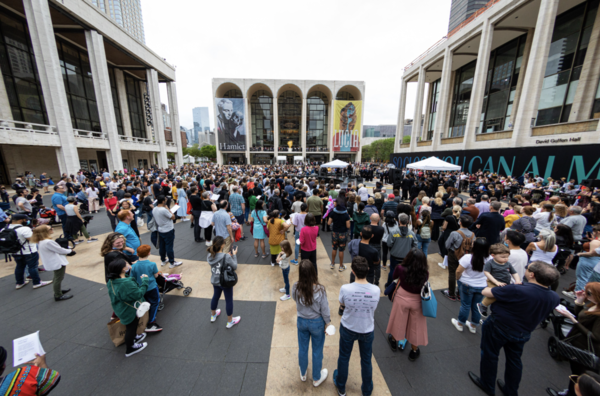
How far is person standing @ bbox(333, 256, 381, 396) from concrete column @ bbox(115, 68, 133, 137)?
3689cm

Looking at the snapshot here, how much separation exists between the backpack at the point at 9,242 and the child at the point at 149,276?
336cm

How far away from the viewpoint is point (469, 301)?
11.2ft

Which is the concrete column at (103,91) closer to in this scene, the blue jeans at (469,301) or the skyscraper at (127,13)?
the blue jeans at (469,301)

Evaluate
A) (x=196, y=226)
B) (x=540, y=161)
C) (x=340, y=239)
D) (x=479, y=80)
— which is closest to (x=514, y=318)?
(x=340, y=239)

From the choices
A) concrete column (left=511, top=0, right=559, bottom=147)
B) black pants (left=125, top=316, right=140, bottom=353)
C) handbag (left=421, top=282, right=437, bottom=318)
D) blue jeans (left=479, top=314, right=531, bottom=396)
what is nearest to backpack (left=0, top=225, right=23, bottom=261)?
black pants (left=125, top=316, right=140, bottom=353)

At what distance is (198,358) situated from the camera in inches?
120

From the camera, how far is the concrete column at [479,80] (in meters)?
18.6

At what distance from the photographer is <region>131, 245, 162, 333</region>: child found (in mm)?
3178

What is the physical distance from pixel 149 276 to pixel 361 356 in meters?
3.32

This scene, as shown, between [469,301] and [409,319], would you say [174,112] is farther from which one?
[469,301]

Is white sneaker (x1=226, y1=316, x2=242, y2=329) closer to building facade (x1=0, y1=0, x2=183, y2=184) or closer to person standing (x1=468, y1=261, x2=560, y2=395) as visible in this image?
person standing (x1=468, y1=261, x2=560, y2=395)

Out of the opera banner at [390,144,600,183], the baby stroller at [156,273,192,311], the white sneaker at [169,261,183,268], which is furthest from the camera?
the opera banner at [390,144,600,183]

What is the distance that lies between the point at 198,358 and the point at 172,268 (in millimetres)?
3222

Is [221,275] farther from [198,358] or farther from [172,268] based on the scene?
[172,268]
